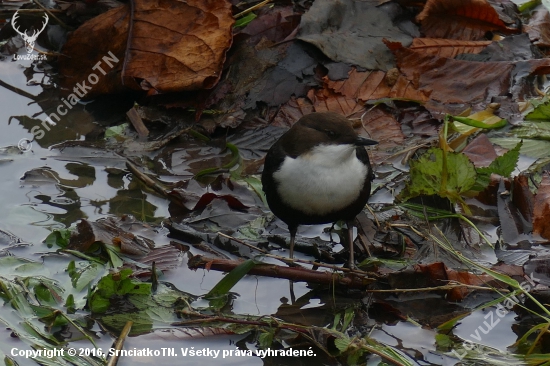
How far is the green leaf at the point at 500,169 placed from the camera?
188 inches

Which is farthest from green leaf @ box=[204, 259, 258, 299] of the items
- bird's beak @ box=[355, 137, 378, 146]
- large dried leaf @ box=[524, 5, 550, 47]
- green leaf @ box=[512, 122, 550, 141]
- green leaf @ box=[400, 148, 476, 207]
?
large dried leaf @ box=[524, 5, 550, 47]

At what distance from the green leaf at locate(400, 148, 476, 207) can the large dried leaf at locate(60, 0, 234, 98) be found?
1757 mm

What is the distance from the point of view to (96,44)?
6.11 metres

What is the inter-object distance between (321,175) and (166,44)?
2.09m

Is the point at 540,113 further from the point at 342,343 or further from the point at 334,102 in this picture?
the point at 342,343

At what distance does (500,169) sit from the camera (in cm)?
479

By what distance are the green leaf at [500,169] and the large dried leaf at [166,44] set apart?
203 centimetres

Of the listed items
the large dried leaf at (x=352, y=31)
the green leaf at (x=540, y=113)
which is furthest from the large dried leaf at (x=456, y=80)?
the green leaf at (x=540, y=113)

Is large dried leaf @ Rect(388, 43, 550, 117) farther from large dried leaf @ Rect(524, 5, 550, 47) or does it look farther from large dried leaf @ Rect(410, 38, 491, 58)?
large dried leaf @ Rect(524, 5, 550, 47)

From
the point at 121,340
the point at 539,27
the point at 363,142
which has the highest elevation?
the point at 363,142

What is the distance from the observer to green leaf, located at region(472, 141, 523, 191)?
4766 millimetres

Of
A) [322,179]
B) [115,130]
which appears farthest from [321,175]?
[115,130]

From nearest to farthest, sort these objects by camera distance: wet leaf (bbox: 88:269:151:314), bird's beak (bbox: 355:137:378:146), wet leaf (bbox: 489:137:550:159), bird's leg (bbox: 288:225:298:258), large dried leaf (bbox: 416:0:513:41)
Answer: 1. wet leaf (bbox: 88:269:151:314)
2. bird's beak (bbox: 355:137:378:146)
3. bird's leg (bbox: 288:225:298:258)
4. wet leaf (bbox: 489:137:550:159)
5. large dried leaf (bbox: 416:0:513:41)

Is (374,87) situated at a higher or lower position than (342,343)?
lower
